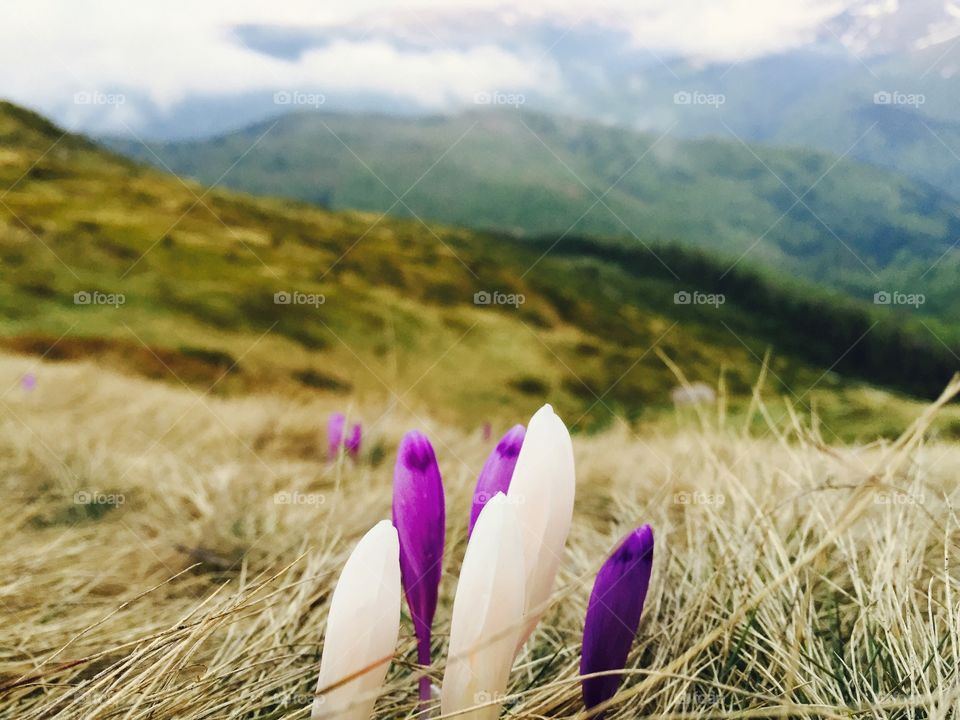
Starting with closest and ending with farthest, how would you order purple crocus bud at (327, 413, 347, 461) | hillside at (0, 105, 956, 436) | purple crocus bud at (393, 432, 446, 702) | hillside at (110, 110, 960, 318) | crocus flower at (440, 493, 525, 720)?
1. crocus flower at (440, 493, 525, 720)
2. purple crocus bud at (393, 432, 446, 702)
3. purple crocus bud at (327, 413, 347, 461)
4. hillside at (0, 105, 956, 436)
5. hillside at (110, 110, 960, 318)

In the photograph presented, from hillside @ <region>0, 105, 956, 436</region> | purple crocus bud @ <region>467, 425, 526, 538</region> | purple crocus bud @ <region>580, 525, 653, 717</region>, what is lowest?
hillside @ <region>0, 105, 956, 436</region>

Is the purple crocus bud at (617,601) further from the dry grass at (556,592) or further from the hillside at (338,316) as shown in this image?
the hillside at (338,316)

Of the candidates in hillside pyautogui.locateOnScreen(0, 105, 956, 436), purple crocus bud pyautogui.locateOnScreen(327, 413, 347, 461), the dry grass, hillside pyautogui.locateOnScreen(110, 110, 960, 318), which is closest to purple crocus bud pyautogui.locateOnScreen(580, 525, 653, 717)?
the dry grass

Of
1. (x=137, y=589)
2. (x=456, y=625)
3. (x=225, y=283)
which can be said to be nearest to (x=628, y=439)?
(x=137, y=589)

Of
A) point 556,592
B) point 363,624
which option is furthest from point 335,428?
point 363,624

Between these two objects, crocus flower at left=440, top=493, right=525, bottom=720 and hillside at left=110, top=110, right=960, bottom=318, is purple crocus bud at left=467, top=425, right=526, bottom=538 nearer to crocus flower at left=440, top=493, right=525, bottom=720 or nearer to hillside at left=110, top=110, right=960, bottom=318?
crocus flower at left=440, top=493, right=525, bottom=720

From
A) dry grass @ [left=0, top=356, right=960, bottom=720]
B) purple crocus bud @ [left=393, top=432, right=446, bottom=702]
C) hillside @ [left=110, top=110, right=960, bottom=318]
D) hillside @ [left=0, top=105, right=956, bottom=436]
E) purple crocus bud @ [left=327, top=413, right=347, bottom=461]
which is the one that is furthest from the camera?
hillside @ [left=110, top=110, right=960, bottom=318]
